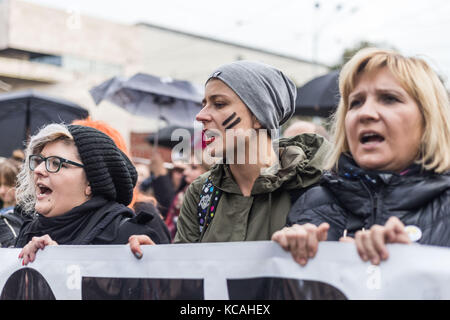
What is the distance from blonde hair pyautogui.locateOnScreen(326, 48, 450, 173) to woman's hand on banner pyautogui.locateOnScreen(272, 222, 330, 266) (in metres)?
0.41

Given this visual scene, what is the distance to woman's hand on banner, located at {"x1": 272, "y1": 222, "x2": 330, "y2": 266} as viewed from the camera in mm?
1626

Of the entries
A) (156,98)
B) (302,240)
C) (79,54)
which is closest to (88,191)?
(302,240)

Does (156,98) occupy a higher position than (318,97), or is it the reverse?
(156,98)

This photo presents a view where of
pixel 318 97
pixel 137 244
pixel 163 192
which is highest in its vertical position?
pixel 318 97

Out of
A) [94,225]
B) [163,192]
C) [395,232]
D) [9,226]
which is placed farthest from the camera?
[163,192]

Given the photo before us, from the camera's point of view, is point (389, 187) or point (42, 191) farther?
A: point (42, 191)

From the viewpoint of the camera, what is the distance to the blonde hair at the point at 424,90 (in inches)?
69.9

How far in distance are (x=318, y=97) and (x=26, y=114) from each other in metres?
3.61

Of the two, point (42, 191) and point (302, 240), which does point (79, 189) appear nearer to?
point (42, 191)

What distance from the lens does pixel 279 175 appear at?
236 cm

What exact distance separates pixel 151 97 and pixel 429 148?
23.0ft

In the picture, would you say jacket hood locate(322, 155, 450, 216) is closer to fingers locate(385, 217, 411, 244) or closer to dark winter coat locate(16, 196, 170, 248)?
fingers locate(385, 217, 411, 244)

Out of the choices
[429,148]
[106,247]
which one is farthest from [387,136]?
[106,247]
